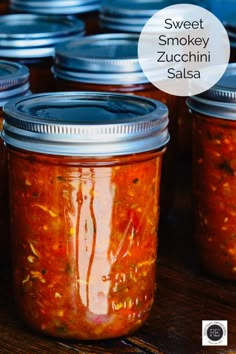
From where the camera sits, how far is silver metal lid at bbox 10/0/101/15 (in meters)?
2.04

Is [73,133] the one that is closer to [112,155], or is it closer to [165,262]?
[112,155]

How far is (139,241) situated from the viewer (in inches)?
47.9

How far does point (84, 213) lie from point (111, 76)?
0.38 meters

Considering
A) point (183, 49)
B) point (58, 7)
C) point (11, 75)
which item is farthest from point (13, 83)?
point (58, 7)

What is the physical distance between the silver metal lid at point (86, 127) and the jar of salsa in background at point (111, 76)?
191mm

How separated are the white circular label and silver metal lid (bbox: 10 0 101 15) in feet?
0.87

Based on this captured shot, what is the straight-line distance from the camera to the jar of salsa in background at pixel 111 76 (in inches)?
58.2

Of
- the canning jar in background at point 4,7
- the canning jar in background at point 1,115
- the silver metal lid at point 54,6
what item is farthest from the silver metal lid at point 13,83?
the canning jar in background at point 4,7

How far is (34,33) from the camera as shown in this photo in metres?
1.73

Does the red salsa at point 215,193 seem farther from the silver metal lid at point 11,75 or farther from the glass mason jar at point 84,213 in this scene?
the silver metal lid at point 11,75

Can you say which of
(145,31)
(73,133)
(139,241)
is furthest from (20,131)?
(145,31)

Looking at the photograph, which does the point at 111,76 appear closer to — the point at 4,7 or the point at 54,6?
the point at 54,6

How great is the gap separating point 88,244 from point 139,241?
8 cm

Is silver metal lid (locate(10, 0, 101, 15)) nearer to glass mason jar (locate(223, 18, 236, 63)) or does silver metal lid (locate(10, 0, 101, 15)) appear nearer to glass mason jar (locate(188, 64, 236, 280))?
glass mason jar (locate(223, 18, 236, 63))
